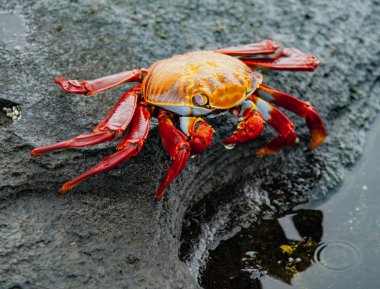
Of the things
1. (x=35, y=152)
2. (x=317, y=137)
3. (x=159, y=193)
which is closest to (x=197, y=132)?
(x=159, y=193)

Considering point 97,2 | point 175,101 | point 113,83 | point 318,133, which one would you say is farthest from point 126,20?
point 318,133

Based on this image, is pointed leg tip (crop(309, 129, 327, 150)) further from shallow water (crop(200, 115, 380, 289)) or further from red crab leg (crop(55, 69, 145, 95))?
red crab leg (crop(55, 69, 145, 95))

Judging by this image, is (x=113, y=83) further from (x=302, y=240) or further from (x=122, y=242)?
(x=302, y=240)

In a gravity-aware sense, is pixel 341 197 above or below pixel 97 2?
below

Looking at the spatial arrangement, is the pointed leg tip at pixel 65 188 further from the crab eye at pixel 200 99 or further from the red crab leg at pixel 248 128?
the red crab leg at pixel 248 128

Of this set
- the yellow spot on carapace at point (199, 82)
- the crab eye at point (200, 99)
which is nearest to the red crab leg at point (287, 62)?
the yellow spot on carapace at point (199, 82)

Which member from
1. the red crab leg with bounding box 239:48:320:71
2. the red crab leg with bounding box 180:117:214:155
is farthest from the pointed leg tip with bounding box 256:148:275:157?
the red crab leg with bounding box 180:117:214:155

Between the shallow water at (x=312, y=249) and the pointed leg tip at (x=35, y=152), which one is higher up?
the pointed leg tip at (x=35, y=152)
